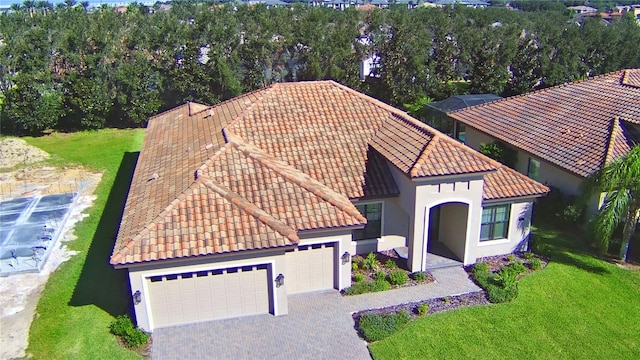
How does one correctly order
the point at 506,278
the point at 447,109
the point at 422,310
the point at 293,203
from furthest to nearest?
1. the point at 447,109
2. the point at 506,278
3. the point at 293,203
4. the point at 422,310

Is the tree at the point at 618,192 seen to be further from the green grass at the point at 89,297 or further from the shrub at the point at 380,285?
the green grass at the point at 89,297

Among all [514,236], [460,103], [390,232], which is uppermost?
[460,103]

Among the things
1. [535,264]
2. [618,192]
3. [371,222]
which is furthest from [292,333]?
[618,192]

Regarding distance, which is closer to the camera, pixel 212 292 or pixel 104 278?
pixel 212 292

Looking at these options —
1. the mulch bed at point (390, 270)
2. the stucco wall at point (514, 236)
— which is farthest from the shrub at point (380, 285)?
the stucco wall at point (514, 236)

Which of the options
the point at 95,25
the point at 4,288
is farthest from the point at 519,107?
the point at 95,25

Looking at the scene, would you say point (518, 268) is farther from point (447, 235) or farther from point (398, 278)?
point (398, 278)

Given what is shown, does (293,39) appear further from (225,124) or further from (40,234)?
(40,234)
